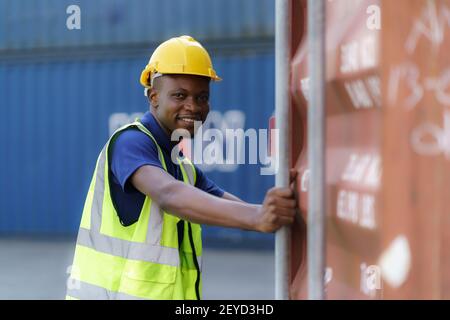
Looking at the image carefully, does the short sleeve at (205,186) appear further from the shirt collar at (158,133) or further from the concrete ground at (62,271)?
the concrete ground at (62,271)

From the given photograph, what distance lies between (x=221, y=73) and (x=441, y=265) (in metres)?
Result: 8.52

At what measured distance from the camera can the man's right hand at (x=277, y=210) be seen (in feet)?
5.41

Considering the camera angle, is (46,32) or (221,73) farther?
(46,32)

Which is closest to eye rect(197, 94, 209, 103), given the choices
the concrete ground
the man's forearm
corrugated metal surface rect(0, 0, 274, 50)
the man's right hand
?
the man's forearm

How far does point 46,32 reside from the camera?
10609 millimetres

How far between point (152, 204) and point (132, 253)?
0.15 meters

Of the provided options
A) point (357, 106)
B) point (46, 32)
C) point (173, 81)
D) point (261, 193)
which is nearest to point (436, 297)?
point (357, 106)

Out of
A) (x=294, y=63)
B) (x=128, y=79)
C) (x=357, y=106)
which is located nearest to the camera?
(x=357, y=106)

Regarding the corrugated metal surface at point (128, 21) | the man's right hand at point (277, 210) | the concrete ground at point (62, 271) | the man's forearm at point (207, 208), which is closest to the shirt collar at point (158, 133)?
the man's forearm at point (207, 208)

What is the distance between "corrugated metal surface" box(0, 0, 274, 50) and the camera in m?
9.66

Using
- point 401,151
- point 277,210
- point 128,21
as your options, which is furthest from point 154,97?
point 128,21

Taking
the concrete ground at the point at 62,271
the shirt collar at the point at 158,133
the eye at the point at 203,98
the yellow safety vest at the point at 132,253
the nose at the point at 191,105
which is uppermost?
the eye at the point at 203,98

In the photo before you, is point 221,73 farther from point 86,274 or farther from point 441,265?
point 441,265

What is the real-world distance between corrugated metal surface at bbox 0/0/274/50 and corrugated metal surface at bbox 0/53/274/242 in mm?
Result: 323
